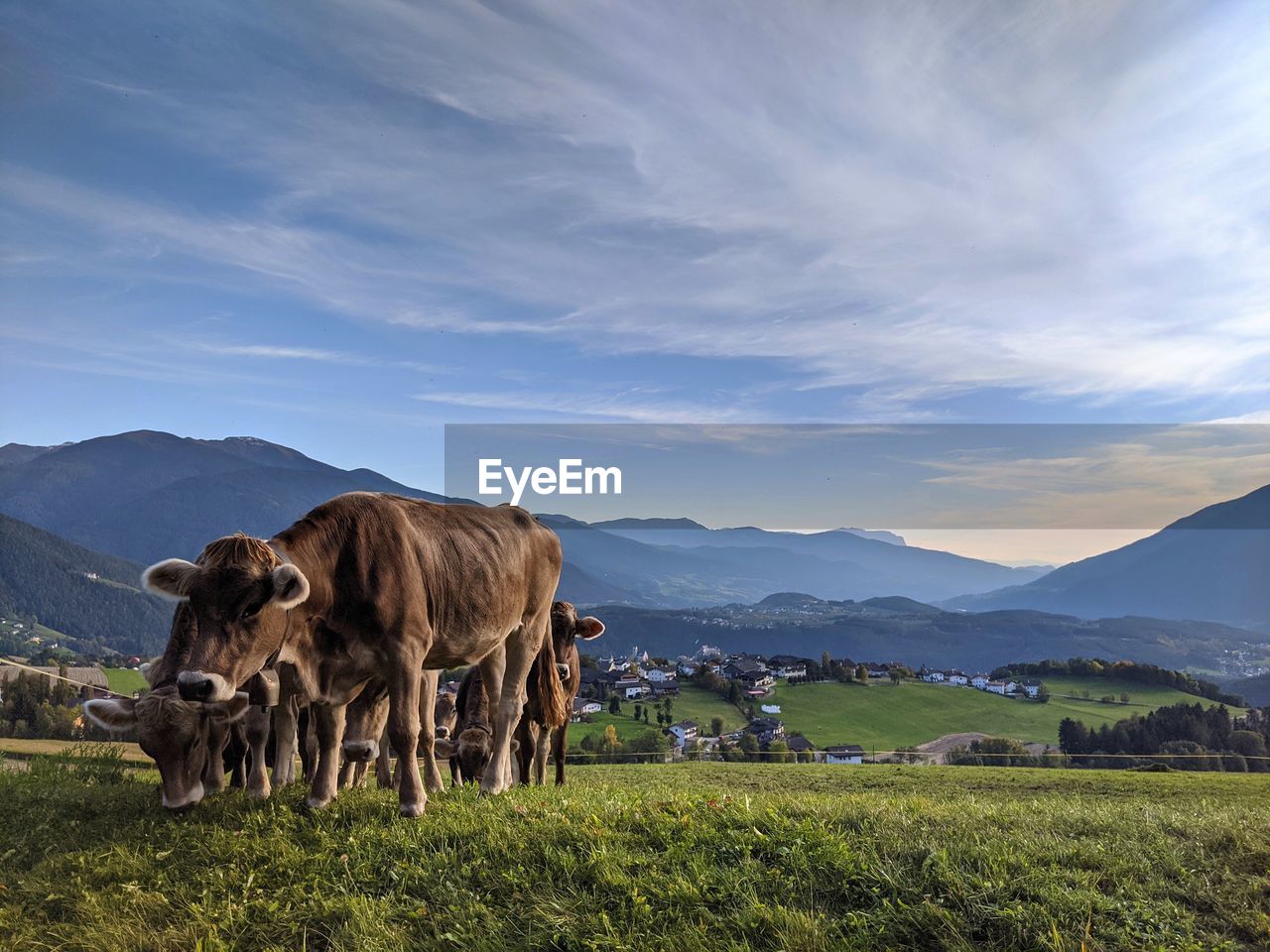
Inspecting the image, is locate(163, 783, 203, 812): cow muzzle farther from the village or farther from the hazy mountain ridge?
the hazy mountain ridge

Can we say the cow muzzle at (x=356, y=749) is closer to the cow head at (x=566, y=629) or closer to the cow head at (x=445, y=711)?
the cow head at (x=566, y=629)

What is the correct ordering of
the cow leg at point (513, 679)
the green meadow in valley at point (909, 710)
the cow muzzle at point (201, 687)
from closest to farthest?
the cow muzzle at point (201, 687) < the cow leg at point (513, 679) < the green meadow in valley at point (909, 710)

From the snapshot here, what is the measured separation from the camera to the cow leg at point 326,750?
7.30 meters

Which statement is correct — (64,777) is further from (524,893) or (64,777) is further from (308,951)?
(524,893)

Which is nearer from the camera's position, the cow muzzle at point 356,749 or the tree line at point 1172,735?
the cow muzzle at point 356,749

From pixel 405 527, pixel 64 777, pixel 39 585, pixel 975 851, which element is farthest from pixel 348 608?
pixel 39 585

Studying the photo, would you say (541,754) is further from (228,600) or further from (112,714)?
(228,600)

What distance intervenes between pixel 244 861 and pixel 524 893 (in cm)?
243

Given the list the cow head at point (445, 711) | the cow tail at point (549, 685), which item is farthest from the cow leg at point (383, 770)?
the cow head at point (445, 711)

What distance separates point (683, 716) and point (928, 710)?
127 ft

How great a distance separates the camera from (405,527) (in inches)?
298

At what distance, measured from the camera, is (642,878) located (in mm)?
5445

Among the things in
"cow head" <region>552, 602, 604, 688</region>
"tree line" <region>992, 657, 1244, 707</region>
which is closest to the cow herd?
"cow head" <region>552, 602, 604, 688</region>

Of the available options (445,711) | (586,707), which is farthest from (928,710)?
(445,711)
